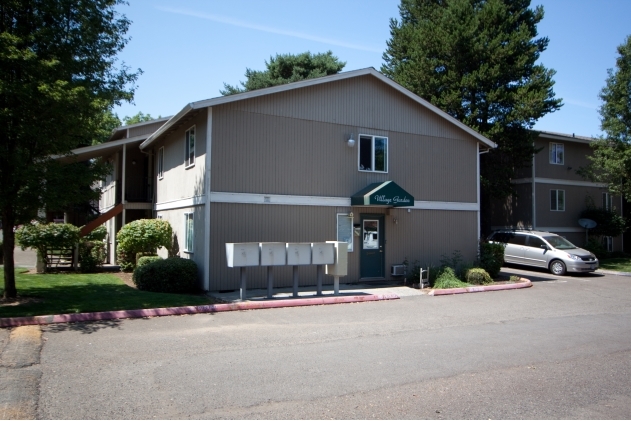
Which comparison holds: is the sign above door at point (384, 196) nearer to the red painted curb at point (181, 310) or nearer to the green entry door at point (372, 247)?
the green entry door at point (372, 247)

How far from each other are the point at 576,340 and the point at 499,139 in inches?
710

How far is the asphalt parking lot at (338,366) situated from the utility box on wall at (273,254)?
1.64 m

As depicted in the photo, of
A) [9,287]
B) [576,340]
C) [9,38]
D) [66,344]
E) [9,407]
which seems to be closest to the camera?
[9,407]

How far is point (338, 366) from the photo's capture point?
727 centimetres

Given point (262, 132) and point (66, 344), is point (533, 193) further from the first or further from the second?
point (66, 344)

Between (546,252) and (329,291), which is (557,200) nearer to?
(546,252)

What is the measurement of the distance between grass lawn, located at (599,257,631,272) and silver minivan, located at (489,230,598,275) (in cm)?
332

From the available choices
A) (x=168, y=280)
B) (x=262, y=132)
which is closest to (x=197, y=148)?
(x=262, y=132)

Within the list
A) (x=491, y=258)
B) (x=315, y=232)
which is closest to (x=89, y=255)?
(x=315, y=232)

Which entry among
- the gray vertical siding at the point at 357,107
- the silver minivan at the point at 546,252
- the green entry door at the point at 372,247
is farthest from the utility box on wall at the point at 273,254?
the silver minivan at the point at 546,252

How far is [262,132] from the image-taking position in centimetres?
1544

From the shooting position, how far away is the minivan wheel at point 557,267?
21.5m

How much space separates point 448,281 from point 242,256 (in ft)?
22.7

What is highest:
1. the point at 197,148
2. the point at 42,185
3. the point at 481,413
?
the point at 197,148
